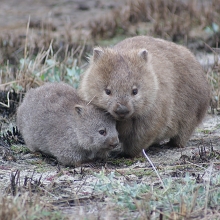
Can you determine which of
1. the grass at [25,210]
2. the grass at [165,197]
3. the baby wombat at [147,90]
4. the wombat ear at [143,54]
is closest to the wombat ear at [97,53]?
the baby wombat at [147,90]

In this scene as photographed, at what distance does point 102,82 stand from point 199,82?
178 cm

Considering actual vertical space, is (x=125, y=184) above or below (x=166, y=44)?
below

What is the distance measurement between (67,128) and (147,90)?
106 centimetres

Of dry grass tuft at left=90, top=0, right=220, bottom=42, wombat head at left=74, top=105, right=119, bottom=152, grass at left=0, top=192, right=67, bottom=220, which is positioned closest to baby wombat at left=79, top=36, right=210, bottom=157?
wombat head at left=74, top=105, right=119, bottom=152

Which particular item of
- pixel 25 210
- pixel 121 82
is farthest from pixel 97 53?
pixel 25 210

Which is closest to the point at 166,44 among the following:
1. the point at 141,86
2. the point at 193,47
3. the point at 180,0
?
the point at 141,86

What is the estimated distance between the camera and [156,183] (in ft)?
18.5

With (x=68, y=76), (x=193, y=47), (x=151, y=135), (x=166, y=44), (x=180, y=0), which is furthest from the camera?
(x=180, y=0)

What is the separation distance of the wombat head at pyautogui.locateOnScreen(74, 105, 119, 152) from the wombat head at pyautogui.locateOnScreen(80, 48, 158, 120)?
0.44 ft

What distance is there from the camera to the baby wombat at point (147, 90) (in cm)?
654

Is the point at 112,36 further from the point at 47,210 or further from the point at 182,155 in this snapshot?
the point at 47,210

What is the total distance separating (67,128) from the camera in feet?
22.5

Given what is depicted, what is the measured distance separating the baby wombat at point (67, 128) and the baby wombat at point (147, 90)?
0.20 meters

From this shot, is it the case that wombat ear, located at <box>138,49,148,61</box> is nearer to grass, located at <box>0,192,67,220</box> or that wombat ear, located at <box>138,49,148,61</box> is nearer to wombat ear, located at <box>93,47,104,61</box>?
wombat ear, located at <box>93,47,104,61</box>
